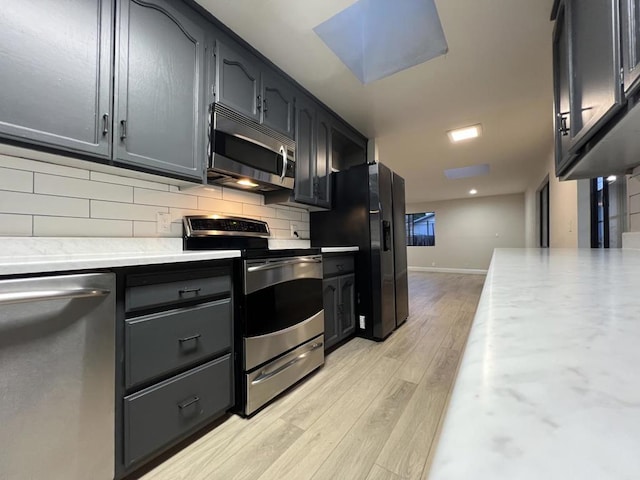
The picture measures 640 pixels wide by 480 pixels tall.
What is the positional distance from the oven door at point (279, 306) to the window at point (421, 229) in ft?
23.0

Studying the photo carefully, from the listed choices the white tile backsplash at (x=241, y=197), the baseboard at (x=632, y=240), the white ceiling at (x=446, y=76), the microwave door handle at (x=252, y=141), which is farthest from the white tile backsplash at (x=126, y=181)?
the baseboard at (x=632, y=240)

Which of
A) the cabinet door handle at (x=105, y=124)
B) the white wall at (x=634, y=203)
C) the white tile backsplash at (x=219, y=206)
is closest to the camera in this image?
the cabinet door handle at (x=105, y=124)

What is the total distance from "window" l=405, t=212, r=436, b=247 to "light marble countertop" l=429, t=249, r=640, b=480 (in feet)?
27.5

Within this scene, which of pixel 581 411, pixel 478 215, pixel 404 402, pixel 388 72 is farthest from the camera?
pixel 478 215

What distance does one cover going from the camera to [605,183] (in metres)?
2.50

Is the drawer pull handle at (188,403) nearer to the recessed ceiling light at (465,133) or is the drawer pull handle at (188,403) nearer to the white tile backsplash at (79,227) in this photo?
the white tile backsplash at (79,227)

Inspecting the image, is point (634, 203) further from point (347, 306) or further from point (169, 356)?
point (169, 356)

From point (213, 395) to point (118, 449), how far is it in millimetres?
386

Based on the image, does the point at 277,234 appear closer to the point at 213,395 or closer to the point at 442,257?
the point at 213,395

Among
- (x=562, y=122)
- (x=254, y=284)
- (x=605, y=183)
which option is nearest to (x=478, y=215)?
(x=605, y=183)

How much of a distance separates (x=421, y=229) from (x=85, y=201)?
8.51m

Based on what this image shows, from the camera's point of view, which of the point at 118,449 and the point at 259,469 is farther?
the point at 259,469

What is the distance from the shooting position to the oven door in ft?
4.85

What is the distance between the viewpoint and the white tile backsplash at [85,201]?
1184mm
